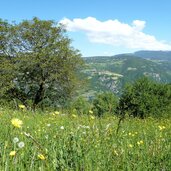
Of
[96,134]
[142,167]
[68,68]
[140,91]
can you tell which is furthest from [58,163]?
[140,91]

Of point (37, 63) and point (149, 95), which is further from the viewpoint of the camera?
point (149, 95)

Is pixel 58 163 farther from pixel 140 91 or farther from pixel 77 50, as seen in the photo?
pixel 140 91

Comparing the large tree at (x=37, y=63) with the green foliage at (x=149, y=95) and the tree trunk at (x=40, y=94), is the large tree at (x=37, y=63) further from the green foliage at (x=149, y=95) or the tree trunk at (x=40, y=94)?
the green foliage at (x=149, y=95)

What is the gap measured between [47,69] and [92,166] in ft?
169

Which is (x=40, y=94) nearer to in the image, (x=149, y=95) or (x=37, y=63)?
(x=37, y=63)

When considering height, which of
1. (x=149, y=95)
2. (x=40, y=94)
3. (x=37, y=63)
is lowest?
(x=149, y=95)

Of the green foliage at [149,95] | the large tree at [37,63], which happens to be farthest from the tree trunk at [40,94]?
the green foliage at [149,95]

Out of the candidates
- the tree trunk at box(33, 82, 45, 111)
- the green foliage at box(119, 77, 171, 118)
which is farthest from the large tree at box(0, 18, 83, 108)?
the green foliage at box(119, 77, 171, 118)

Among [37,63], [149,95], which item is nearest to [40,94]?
[37,63]

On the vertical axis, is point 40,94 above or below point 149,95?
above

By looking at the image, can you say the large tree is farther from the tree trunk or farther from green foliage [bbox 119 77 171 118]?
green foliage [bbox 119 77 171 118]

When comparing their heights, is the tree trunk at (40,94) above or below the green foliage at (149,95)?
above

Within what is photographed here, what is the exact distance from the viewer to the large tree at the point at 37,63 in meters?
54.0

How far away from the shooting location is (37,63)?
5472 cm
